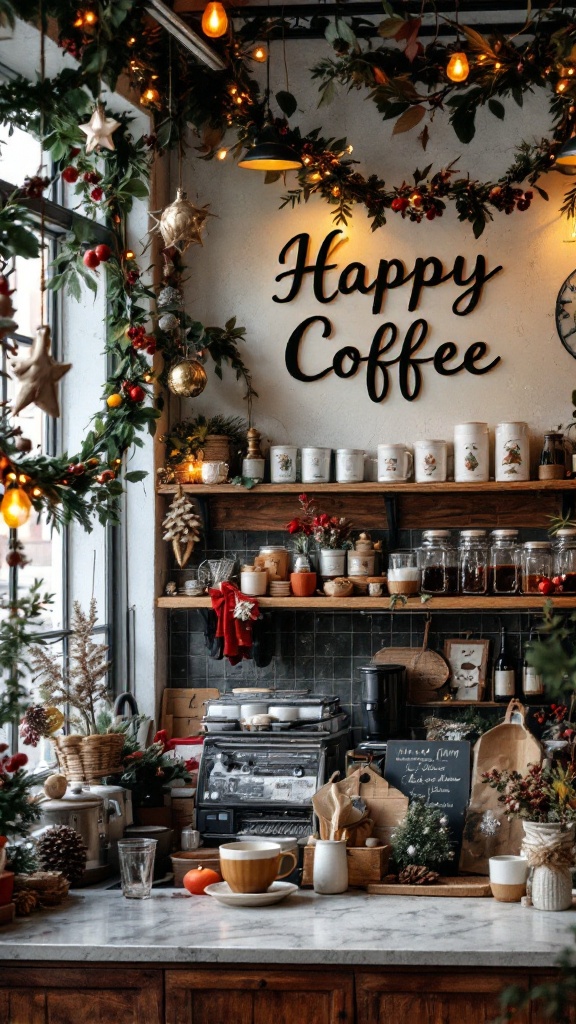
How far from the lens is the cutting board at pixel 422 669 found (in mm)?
4930

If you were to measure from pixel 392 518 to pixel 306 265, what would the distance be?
114 cm

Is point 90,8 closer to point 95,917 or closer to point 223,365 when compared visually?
point 223,365

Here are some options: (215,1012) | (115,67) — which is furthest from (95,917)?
(115,67)

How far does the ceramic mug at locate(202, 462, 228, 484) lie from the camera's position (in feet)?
16.2

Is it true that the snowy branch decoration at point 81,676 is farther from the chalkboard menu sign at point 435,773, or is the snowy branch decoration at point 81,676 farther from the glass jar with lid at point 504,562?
the glass jar with lid at point 504,562

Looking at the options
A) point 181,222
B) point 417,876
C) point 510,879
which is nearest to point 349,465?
point 181,222

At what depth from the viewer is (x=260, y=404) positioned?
5.14 metres

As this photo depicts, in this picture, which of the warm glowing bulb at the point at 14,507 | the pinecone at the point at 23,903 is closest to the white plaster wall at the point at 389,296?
the pinecone at the point at 23,903

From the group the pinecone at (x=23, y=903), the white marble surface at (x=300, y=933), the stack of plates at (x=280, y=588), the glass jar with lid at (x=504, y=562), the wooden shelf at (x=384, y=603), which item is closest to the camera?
the white marble surface at (x=300, y=933)

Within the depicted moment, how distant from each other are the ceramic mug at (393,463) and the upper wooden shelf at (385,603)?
490mm

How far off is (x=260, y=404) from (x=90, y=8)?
2011mm

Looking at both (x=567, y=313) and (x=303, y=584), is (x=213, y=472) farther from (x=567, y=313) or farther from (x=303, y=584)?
(x=567, y=313)

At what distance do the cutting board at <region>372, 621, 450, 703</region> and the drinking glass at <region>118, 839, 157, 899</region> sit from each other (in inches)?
66.2

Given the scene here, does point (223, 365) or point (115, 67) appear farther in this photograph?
point (223, 365)
